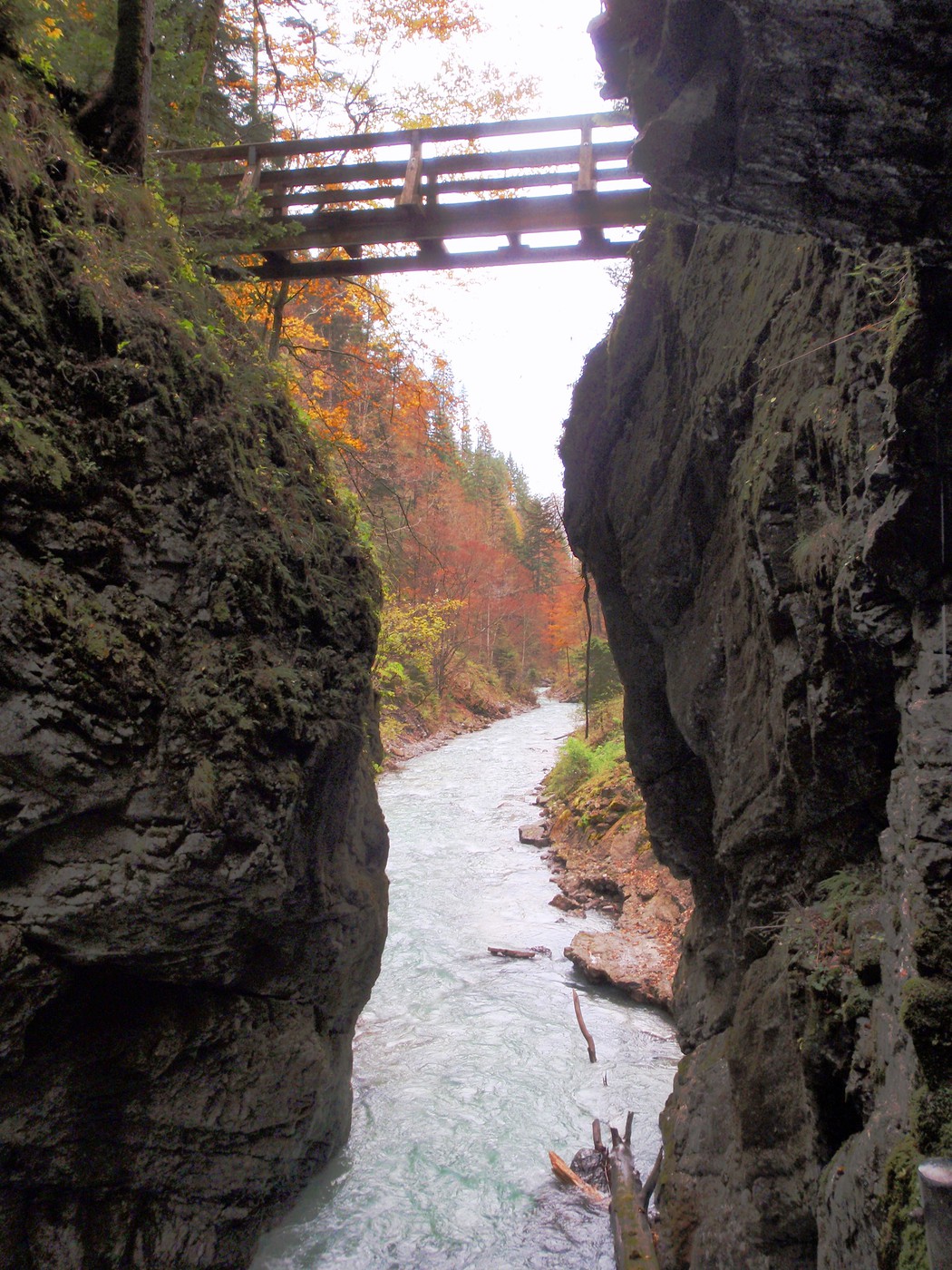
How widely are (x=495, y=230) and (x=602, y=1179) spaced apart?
30.5 feet

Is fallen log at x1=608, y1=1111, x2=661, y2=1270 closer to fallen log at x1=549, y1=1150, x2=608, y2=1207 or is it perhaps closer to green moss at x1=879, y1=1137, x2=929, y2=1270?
fallen log at x1=549, y1=1150, x2=608, y2=1207

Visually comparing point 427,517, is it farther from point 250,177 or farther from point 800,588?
point 800,588

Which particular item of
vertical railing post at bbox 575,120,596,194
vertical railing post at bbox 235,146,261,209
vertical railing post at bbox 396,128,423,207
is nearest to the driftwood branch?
vertical railing post at bbox 575,120,596,194

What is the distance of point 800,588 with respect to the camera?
4.38 m

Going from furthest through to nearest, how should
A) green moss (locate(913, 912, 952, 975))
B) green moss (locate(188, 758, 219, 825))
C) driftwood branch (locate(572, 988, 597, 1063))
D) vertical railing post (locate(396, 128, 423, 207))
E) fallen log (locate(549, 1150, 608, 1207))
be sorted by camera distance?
driftwood branch (locate(572, 988, 597, 1063)) → vertical railing post (locate(396, 128, 423, 207)) → fallen log (locate(549, 1150, 608, 1207)) → green moss (locate(188, 758, 219, 825)) → green moss (locate(913, 912, 952, 975))

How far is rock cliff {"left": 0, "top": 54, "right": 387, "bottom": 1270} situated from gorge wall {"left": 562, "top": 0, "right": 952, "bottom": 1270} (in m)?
3.18

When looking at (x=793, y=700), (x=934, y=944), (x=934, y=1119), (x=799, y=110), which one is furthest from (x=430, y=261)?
(x=934, y=1119)

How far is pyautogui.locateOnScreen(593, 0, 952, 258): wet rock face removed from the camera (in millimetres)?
1982

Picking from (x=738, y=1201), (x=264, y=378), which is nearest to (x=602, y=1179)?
(x=738, y=1201)

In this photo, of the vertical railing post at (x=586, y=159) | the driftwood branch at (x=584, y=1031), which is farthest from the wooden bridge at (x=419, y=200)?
the driftwood branch at (x=584, y=1031)

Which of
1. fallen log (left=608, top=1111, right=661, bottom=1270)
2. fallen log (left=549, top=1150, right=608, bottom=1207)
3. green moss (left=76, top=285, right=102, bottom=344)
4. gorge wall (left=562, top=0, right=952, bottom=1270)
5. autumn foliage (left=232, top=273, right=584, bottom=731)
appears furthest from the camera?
autumn foliage (left=232, top=273, right=584, bottom=731)

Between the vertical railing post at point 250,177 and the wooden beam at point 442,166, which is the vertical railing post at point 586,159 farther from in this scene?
the vertical railing post at point 250,177

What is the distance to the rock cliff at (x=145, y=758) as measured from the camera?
440cm

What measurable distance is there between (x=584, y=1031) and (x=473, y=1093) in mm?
1444
